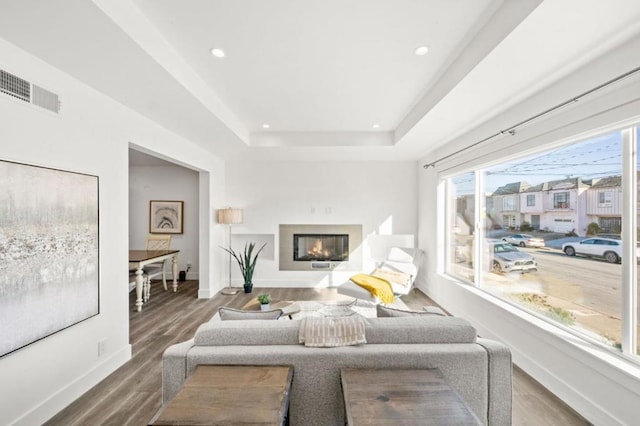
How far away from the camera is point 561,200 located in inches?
94.8

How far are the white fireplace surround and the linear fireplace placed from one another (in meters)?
0.06

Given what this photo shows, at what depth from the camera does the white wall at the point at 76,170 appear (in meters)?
1.72

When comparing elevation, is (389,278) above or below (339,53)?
below

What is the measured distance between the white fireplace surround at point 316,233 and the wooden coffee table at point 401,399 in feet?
12.8

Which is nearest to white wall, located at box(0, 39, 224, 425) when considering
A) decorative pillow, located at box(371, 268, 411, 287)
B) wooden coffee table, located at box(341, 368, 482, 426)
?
wooden coffee table, located at box(341, 368, 482, 426)

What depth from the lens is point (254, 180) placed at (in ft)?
17.5

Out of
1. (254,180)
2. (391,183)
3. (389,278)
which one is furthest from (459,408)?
(254,180)

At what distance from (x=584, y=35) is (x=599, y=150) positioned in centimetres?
91

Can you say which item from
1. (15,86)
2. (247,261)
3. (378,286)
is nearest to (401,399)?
(378,286)

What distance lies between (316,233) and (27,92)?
4.26 meters

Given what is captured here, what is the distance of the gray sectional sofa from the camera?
4.92 feet

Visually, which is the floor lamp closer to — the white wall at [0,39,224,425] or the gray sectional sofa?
the white wall at [0,39,224,425]

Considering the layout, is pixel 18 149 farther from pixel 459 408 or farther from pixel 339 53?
pixel 459 408

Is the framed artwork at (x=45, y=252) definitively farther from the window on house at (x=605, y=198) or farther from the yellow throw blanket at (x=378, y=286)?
the window on house at (x=605, y=198)
